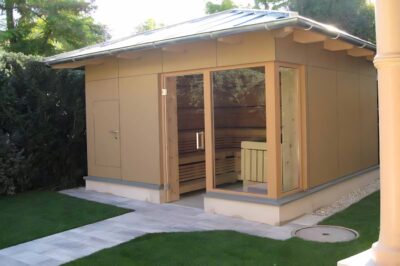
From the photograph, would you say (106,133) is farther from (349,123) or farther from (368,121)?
(368,121)

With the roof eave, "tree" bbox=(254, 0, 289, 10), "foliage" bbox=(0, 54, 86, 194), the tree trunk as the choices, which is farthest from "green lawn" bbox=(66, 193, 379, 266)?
"tree" bbox=(254, 0, 289, 10)

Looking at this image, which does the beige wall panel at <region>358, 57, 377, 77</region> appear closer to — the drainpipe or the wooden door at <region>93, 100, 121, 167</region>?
the wooden door at <region>93, 100, 121, 167</region>

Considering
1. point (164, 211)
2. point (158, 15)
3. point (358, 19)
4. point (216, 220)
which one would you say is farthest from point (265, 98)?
point (158, 15)

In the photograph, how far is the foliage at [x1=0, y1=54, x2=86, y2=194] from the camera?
900 centimetres

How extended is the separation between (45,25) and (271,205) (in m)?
16.4

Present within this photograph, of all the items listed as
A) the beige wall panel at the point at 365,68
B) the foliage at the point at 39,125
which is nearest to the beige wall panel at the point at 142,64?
the foliage at the point at 39,125

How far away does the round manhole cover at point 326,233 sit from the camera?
18.5 feet

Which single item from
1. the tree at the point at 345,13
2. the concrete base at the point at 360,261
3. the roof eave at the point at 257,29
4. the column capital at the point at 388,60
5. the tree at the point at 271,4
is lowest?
the concrete base at the point at 360,261

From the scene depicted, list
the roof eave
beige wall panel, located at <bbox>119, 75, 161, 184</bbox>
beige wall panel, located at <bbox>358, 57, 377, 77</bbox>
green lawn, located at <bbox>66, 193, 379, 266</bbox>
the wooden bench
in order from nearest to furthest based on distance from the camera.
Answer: green lawn, located at <bbox>66, 193, 379, 266</bbox>
the roof eave
the wooden bench
beige wall panel, located at <bbox>119, 75, 161, 184</bbox>
beige wall panel, located at <bbox>358, 57, 377, 77</bbox>

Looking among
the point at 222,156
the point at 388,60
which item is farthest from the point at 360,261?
the point at 222,156

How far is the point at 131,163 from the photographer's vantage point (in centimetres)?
842

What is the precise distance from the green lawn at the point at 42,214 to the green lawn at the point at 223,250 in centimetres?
139

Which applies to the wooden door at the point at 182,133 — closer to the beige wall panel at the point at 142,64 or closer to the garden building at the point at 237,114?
the garden building at the point at 237,114

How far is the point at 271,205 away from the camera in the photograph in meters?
6.38
